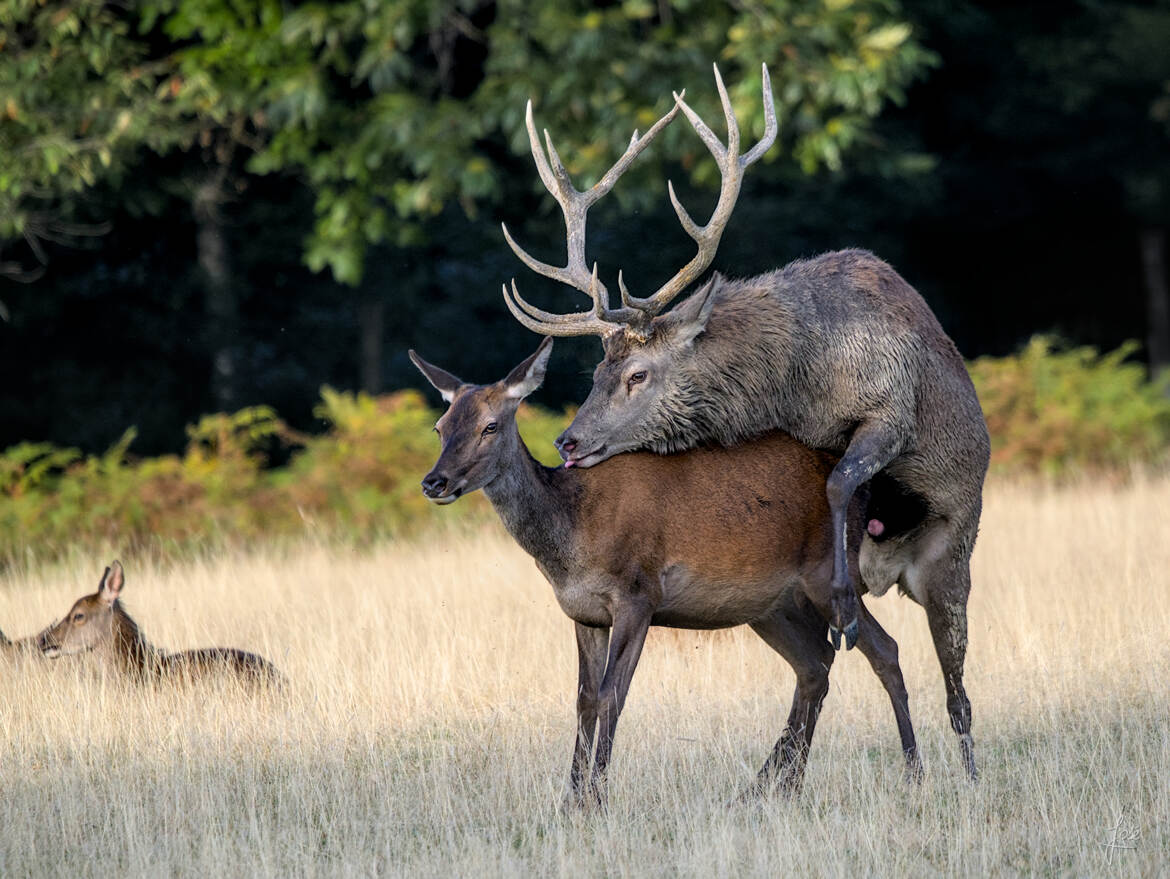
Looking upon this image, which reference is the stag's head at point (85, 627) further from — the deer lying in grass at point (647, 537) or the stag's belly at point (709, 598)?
the stag's belly at point (709, 598)

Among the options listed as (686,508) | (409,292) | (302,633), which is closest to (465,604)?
(302,633)

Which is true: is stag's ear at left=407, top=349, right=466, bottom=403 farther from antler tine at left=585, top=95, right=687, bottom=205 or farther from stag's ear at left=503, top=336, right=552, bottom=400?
antler tine at left=585, top=95, right=687, bottom=205

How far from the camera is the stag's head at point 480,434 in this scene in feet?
20.9

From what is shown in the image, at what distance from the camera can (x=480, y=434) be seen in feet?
21.3

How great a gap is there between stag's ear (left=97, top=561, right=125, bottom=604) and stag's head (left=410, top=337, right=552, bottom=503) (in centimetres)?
282

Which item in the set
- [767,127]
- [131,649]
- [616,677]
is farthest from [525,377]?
[131,649]

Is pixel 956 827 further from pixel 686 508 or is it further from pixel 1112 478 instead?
pixel 1112 478

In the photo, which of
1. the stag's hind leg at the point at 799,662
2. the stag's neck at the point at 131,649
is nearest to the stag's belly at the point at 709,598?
the stag's hind leg at the point at 799,662

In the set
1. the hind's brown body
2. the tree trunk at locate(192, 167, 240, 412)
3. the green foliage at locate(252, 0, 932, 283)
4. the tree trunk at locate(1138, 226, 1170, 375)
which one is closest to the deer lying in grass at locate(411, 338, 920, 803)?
the hind's brown body

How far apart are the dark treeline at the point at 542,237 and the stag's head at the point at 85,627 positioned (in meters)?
6.39

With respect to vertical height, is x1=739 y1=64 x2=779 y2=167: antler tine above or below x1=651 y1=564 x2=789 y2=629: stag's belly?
above

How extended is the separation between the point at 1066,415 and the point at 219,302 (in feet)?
28.5

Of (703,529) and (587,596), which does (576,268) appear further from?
(587,596)

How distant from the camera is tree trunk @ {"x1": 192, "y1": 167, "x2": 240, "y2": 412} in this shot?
17.5m
